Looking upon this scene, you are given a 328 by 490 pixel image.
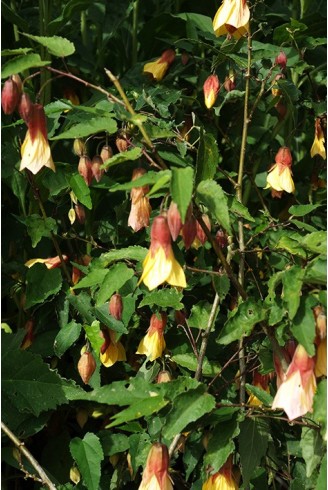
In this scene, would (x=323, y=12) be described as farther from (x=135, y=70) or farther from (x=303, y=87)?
(x=135, y=70)

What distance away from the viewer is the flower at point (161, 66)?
6.93ft

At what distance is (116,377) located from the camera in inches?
82.7

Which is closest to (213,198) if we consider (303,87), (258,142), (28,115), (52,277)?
(28,115)

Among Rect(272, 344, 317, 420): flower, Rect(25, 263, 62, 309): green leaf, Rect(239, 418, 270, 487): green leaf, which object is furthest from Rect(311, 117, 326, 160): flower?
Rect(272, 344, 317, 420): flower

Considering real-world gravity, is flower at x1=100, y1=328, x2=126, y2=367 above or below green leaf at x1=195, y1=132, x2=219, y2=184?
below

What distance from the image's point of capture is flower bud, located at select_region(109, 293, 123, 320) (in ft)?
5.28

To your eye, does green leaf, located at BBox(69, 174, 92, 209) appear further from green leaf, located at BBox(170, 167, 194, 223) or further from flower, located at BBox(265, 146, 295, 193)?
green leaf, located at BBox(170, 167, 194, 223)

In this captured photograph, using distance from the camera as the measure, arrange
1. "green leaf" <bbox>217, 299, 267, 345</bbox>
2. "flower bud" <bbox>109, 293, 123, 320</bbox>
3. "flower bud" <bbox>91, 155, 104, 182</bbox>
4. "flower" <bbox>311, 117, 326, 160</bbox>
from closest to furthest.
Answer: "green leaf" <bbox>217, 299, 267, 345</bbox>, "flower bud" <bbox>109, 293, 123, 320</bbox>, "flower bud" <bbox>91, 155, 104, 182</bbox>, "flower" <bbox>311, 117, 326, 160</bbox>

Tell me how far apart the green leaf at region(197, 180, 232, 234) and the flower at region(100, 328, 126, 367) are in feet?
1.96

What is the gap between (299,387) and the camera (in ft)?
4.10

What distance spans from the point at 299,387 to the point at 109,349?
64 centimetres

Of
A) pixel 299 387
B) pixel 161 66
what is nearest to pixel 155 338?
pixel 299 387

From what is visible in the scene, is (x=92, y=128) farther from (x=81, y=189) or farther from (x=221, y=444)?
(x=221, y=444)

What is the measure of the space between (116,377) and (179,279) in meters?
0.86
